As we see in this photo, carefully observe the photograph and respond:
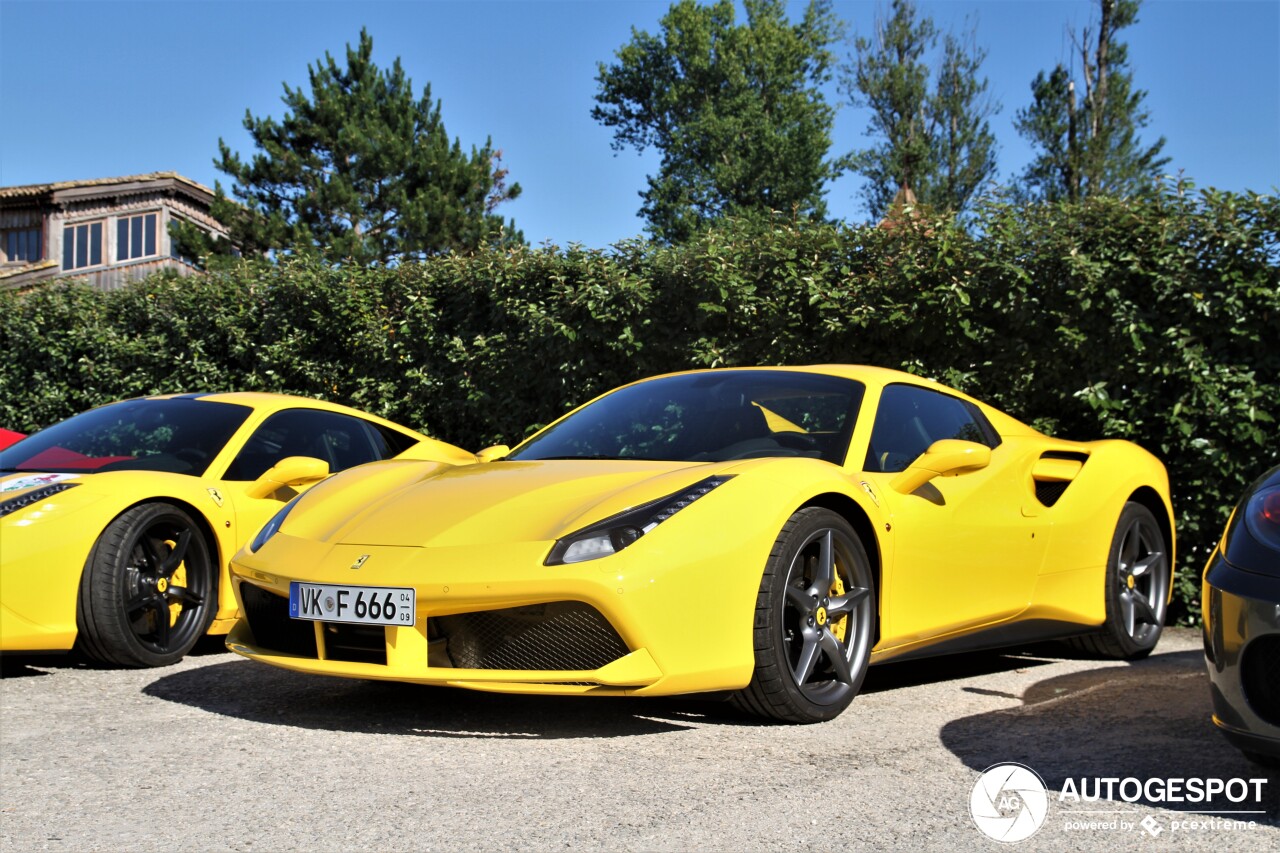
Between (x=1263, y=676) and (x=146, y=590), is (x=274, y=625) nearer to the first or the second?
(x=146, y=590)

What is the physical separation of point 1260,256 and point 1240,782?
157 inches

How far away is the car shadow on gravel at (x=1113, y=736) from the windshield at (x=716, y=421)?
42.2 inches

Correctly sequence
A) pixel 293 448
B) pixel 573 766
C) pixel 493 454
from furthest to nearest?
pixel 293 448 < pixel 493 454 < pixel 573 766

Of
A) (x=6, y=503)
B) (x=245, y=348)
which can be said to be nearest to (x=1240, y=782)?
(x=6, y=503)

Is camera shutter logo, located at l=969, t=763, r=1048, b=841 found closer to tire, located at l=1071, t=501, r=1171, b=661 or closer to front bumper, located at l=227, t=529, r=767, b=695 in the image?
front bumper, located at l=227, t=529, r=767, b=695

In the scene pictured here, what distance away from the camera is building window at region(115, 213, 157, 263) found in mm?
34606

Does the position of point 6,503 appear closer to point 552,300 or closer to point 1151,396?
point 552,300

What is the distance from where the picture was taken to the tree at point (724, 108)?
45062 millimetres

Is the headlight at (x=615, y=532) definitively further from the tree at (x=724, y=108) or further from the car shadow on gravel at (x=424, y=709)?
the tree at (x=724, y=108)

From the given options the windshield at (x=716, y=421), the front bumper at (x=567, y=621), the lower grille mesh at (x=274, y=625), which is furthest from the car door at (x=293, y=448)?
the front bumper at (x=567, y=621)

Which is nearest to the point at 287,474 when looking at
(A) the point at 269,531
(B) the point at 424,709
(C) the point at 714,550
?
(A) the point at 269,531

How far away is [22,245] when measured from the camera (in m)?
36.0

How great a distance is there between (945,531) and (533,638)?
5.51 ft

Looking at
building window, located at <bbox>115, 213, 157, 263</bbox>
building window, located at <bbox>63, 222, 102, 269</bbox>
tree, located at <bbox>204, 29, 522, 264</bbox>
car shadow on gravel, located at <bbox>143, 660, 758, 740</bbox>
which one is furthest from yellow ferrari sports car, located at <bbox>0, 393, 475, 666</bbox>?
building window, located at <bbox>63, 222, 102, 269</bbox>
